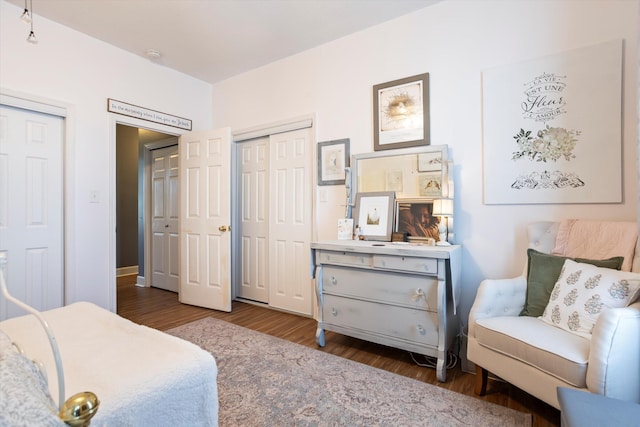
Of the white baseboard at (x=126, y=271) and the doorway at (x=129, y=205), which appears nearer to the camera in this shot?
the doorway at (x=129, y=205)

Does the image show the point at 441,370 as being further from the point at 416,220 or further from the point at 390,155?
the point at 390,155

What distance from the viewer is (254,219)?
376 centimetres

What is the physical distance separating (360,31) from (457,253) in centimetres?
219

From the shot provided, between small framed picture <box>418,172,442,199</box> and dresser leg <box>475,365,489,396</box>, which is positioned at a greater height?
small framed picture <box>418,172,442,199</box>

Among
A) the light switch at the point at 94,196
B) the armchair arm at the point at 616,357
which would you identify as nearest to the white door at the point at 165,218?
the light switch at the point at 94,196

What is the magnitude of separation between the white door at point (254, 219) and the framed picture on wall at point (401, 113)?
1463 millimetres

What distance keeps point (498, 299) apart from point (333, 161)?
182 cm

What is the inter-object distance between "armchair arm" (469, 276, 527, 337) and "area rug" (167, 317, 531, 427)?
434 mm

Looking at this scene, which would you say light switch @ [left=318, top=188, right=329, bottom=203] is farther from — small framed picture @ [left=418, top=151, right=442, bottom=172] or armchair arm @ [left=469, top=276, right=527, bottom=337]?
armchair arm @ [left=469, top=276, right=527, bottom=337]

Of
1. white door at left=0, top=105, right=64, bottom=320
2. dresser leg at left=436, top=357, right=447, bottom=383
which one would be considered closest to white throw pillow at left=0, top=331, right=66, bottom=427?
dresser leg at left=436, top=357, right=447, bottom=383

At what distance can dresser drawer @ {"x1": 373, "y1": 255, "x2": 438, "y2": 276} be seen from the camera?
1988 millimetres

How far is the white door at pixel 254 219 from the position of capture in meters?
3.65

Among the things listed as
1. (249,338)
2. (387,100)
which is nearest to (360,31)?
(387,100)

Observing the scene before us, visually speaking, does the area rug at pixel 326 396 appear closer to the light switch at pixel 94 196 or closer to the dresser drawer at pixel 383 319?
the dresser drawer at pixel 383 319
